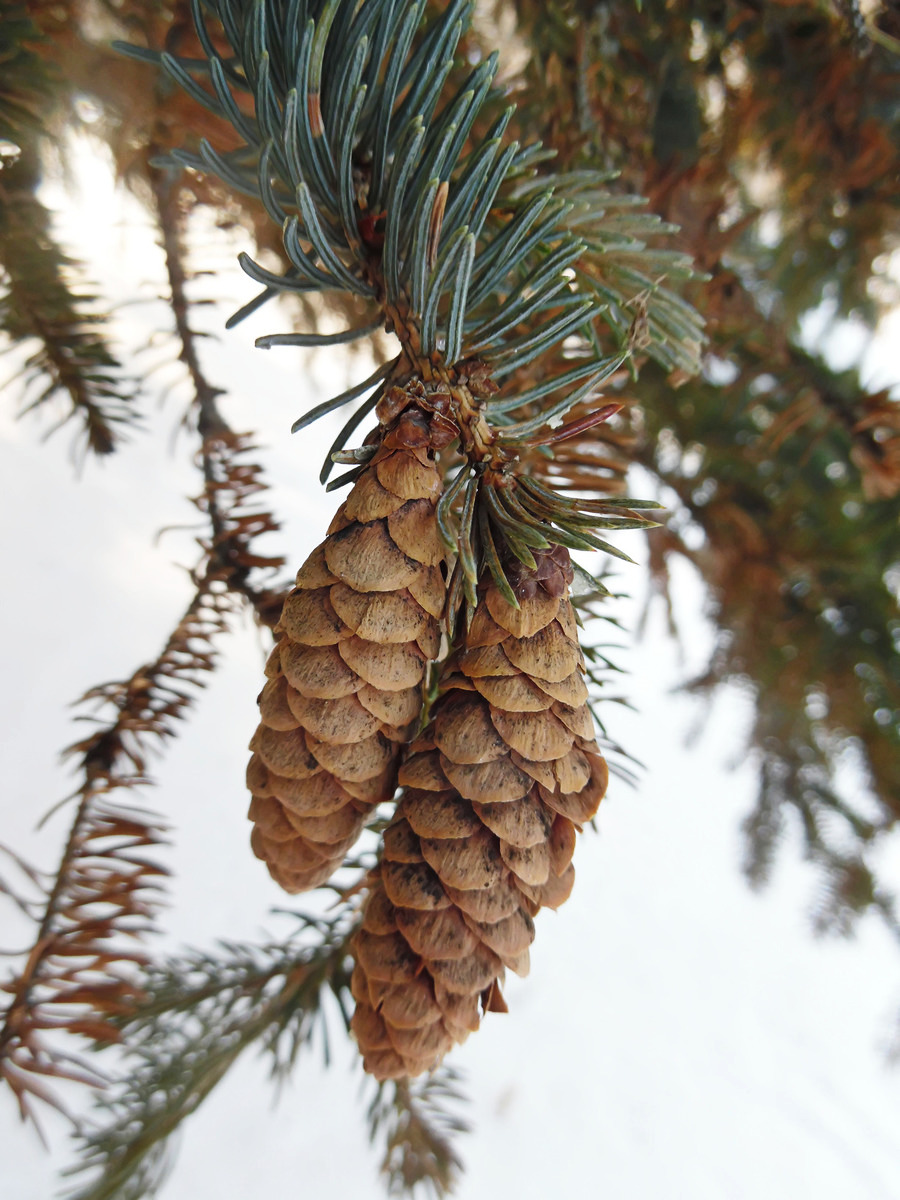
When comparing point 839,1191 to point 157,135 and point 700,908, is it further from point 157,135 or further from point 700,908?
point 157,135

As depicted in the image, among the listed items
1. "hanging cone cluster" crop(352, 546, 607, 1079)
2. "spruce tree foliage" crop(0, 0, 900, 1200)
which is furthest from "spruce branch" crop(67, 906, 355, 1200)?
"hanging cone cluster" crop(352, 546, 607, 1079)

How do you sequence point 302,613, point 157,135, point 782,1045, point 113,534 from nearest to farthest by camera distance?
point 302,613 → point 157,135 → point 113,534 → point 782,1045

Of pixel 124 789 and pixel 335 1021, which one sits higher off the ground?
pixel 124 789

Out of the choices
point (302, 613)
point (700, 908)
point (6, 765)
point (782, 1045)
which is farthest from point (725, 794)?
point (302, 613)

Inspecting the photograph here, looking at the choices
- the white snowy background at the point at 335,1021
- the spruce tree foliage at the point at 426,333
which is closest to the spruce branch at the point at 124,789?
the spruce tree foliage at the point at 426,333

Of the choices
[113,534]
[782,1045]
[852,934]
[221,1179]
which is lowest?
[221,1179]

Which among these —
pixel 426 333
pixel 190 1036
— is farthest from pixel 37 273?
pixel 190 1036

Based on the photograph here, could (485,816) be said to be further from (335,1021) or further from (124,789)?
(335,1021)

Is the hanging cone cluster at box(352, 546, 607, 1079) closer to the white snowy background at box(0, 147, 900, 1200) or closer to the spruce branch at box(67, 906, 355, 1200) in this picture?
the spruce branch at box(67, 906, 355, 1200)
